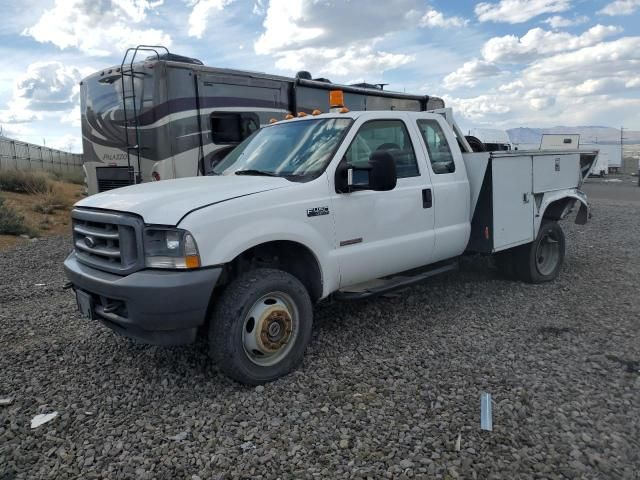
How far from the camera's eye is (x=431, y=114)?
5.40m

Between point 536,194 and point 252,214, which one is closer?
point 252,214

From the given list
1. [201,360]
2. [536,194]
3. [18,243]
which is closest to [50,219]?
[18,243]

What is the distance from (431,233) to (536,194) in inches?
71.5

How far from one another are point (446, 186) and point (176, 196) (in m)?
2.75

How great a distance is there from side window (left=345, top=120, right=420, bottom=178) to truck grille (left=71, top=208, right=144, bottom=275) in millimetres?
1859

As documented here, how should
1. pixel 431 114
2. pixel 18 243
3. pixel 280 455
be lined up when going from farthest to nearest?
pixel 18 243 < pixel 431 114 < pixel 280 455

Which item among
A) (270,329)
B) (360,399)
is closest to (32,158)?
(270,329)

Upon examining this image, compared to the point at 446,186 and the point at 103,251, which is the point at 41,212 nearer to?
the point at 103,251

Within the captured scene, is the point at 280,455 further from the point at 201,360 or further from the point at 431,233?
the point at 431,233

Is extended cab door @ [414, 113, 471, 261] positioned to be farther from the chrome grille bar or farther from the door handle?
the chrome grille bar

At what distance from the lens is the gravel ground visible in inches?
114

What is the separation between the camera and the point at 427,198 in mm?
4918

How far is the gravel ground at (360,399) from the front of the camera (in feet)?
9.49

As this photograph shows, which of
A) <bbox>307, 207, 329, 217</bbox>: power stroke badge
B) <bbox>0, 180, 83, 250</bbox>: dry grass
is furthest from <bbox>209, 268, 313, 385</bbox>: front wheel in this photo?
<bbox>0, 180, 83, 250</bbox>: dry grass
